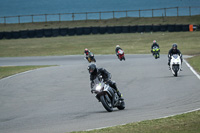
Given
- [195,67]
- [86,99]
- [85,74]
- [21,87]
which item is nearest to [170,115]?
[86,99]

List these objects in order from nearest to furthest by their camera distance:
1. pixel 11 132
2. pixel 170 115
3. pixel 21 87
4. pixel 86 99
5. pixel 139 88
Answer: pixel 11 132
pixel 170 115
pixel 86 99
pixel 139 88
pixel 21 87

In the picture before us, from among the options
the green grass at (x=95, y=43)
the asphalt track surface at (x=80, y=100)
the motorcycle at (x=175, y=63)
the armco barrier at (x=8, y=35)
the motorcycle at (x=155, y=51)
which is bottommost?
the asphalt track surface at (x=80, y=100)

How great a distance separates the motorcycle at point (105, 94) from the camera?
10.5 meters

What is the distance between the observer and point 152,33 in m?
55.9

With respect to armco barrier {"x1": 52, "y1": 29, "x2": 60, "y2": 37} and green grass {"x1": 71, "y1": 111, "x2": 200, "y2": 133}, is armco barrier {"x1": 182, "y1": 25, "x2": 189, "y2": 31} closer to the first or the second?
armco barrier {"x1": 52, "y1": 29, "x2": 60, "y2": 37}

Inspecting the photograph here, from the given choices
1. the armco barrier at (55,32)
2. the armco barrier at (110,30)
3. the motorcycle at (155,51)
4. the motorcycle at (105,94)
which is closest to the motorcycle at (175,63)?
the motorcycle at (105,94)

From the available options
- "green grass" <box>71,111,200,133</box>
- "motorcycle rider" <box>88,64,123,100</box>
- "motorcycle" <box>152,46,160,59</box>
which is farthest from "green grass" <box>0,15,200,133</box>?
"green grass" <box>71,111,200,133</box>

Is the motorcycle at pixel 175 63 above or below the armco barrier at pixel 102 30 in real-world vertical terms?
below

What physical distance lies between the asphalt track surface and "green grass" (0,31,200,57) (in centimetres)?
2343

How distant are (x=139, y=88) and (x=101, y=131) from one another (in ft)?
25.0

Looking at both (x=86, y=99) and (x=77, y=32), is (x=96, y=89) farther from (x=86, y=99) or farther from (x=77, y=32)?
(x=77, y=32)

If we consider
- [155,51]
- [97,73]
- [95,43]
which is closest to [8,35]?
[95,43]

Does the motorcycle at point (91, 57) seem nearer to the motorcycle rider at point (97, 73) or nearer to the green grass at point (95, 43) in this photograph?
the green grass at point (95, 43)

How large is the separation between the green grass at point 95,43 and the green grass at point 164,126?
33.8 m
